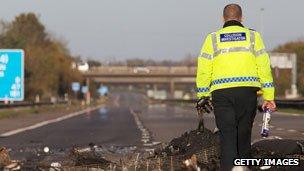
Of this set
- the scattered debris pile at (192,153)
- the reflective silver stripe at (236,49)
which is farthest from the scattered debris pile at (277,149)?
the reflective silver stripe at (236,49)

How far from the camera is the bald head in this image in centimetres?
802

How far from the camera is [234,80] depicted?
25.7ft

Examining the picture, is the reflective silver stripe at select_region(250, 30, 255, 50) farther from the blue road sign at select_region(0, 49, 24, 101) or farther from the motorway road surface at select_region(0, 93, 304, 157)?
the blue road sign at select_region(0, 49, 24, 101)

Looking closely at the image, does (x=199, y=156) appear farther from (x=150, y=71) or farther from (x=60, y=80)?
(x=150, y=71)

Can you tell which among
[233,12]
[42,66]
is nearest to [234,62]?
[233,12]

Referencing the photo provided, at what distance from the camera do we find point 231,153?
7.85m

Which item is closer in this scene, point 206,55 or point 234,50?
point 234,50

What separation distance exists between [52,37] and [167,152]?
140681mm

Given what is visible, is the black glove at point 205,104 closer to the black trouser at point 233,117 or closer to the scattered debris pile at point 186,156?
the black trouser at point 233,117

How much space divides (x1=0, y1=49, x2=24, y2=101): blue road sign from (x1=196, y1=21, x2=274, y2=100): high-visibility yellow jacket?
9720 millimetres

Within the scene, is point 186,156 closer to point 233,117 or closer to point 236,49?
point 233,117

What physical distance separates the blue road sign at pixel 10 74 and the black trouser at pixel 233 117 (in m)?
9.86

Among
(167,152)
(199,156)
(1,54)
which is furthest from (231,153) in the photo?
(1,54)

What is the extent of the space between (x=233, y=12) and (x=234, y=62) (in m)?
0.58
